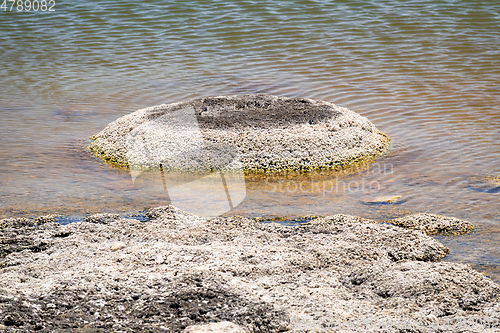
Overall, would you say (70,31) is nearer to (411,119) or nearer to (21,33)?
(21,33)

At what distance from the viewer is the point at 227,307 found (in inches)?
86.3

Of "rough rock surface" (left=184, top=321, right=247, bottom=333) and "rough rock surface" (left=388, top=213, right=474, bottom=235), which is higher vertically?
"rough rock surface" (left=184, top=321, right=247, bottom=333)

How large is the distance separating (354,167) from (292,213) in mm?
1219

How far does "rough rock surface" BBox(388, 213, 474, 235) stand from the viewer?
3.20m

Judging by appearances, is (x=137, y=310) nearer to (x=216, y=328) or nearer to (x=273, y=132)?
(x=216, y=328)

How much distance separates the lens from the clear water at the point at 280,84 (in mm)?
3885

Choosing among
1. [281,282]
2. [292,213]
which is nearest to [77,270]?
[281,282]

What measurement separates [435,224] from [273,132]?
192 centimetres

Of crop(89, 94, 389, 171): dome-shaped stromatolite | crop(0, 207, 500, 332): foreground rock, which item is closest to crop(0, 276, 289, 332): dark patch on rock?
crop(0, 207, 500, 332): foreground rock

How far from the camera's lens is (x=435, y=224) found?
326 centimetres

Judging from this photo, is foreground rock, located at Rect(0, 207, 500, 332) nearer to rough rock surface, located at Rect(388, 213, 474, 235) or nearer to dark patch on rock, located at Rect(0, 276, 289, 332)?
dark patch on rock, located at Rect(0, 276, 289, 332)

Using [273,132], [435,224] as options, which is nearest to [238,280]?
[435,224]

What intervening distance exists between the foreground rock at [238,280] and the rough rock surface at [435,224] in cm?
22

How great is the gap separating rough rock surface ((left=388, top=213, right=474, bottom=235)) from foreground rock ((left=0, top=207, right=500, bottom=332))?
0.22 meters
